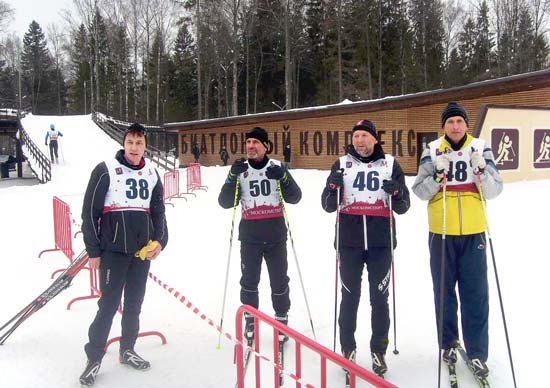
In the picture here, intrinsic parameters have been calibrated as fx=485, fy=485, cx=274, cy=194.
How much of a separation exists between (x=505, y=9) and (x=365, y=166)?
144 ft

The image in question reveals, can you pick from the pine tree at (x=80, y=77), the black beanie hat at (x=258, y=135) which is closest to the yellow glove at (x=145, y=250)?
the black beanie hat at (x=258, y=135)

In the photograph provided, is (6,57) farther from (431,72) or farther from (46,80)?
(431,72)

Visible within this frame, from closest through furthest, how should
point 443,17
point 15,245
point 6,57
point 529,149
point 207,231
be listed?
point 15,245 < point 207,231 < point 529,149 < point 443,17 < point 6,57

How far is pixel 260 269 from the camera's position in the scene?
4414mm

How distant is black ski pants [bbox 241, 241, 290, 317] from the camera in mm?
4355

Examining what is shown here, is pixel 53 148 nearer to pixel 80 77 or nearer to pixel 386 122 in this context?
pixel 386 122

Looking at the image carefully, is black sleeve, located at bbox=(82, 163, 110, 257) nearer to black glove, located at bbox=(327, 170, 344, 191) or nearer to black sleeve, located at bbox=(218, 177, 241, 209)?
black sleeve, located at bbox=(218, 177, 241, 209)

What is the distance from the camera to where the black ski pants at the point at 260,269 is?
4355 millimetres

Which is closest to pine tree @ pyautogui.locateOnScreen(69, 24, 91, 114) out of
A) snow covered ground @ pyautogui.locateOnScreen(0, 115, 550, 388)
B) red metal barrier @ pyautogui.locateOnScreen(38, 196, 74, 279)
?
snow covered ground @ pyautogui.locateOnScreen(0, 115, 550, 388)

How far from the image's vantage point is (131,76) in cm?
5519

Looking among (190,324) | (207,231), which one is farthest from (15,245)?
(190,324)

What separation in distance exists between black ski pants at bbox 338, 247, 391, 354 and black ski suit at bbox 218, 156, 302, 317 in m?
0.70

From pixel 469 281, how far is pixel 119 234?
8.87 ft

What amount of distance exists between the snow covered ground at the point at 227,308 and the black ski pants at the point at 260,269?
0.46 metres
